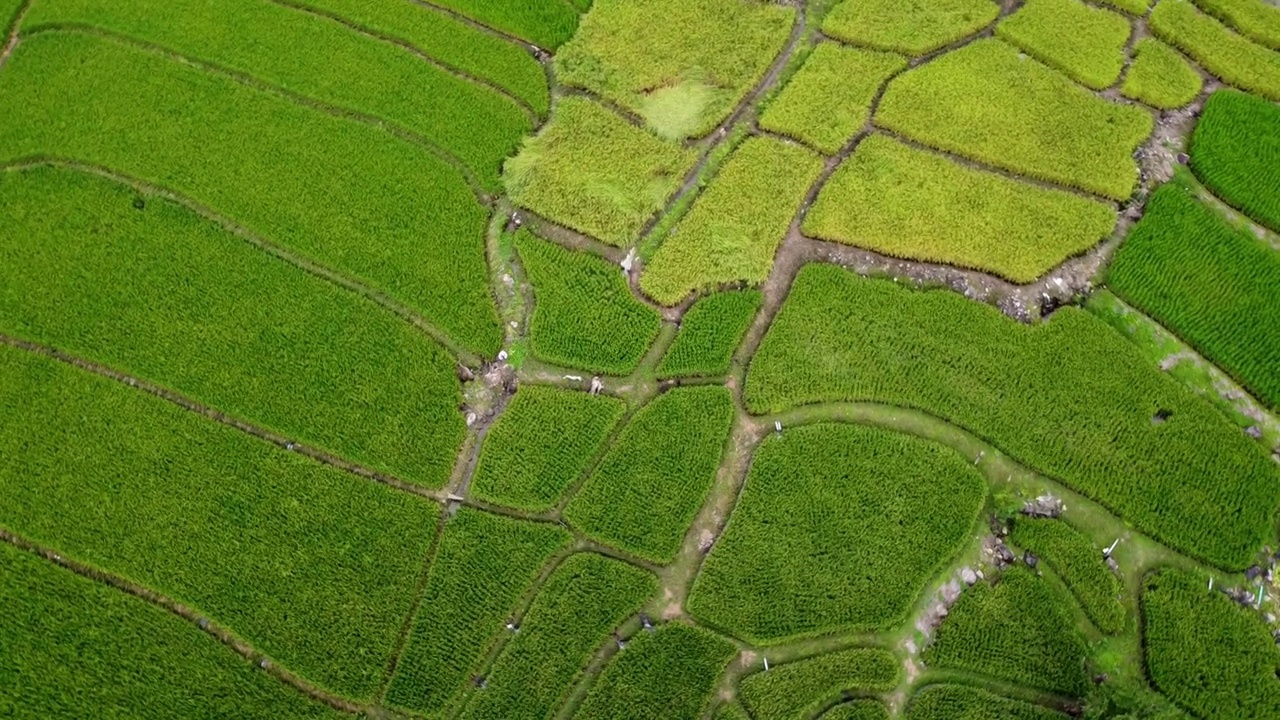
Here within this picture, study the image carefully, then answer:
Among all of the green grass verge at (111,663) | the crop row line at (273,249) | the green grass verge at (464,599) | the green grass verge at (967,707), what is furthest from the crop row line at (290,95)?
the green grass verge at (967,707)

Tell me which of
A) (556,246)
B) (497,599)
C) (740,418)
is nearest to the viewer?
(497,599)

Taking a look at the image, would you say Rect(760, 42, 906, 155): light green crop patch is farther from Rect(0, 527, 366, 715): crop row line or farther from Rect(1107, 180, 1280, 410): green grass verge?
Rect(0, 527, 366, 715): crop row line

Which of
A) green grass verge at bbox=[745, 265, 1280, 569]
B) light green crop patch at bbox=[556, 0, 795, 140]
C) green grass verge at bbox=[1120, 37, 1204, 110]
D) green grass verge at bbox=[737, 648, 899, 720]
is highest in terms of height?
green grass verge at bbox=[1120, 37, 1204, 110]

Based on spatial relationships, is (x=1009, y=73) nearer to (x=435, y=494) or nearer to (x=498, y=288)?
(x=498, y=288)

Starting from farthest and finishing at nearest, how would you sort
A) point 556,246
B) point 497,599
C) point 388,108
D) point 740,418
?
point 388,108 → point 556,246 → point 740,418 → point 497,599

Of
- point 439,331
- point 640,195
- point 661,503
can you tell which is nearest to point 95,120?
point 439,331

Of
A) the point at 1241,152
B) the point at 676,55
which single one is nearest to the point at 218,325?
the point at 676,55

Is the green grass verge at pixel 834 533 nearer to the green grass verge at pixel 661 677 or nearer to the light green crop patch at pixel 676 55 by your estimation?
the green grass verge at pixel 661 677

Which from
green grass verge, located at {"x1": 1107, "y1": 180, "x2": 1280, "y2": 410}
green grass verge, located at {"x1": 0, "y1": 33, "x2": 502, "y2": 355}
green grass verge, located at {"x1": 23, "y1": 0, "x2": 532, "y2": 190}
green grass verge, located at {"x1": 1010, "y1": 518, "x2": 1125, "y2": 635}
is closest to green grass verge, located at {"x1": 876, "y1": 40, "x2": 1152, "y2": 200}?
green grass verge, located at {"x1": 1107, "y1": 180, "x2": 1280, "y2": 410}
